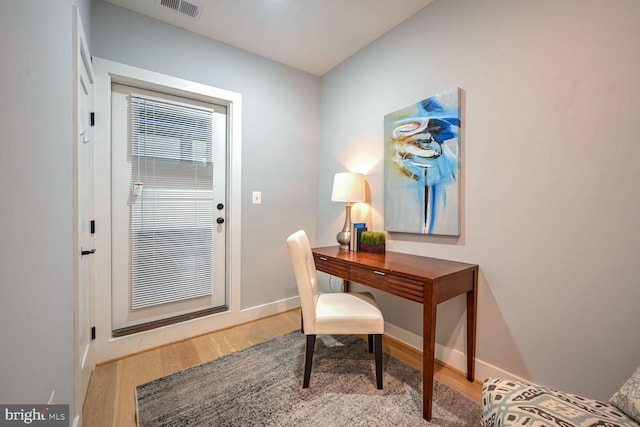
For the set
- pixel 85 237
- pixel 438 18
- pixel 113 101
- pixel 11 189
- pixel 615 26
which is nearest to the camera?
pixel 11 189

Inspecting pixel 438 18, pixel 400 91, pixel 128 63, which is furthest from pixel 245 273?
pixel 438 18

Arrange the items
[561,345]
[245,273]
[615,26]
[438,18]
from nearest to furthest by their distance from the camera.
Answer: [615,26], [561,345], [438,18], [245,273]

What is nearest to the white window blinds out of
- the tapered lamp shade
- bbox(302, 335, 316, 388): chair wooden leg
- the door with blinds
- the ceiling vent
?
the door with blinds

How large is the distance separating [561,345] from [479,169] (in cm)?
106

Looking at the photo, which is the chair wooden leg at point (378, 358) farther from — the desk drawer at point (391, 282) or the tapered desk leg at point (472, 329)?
the tapered desk leg at point (472, 329)

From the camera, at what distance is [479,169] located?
1.73 metres

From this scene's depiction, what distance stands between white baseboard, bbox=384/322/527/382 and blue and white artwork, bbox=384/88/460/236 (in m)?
0.83

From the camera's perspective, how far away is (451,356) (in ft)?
6.13

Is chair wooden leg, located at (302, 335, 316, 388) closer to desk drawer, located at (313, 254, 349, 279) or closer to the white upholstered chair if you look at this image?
the white upholstered chair

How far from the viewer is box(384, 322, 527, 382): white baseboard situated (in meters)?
1.65

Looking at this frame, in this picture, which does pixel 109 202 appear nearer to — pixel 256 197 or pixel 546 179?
pixel 256 197

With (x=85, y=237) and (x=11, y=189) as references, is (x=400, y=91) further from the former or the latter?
(x=85, y=237)

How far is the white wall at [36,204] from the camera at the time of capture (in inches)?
27.3

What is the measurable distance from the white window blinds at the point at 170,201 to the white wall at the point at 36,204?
1028 millimetres
